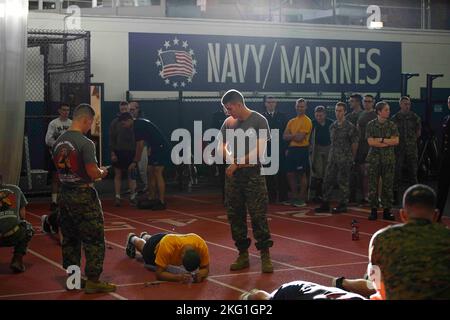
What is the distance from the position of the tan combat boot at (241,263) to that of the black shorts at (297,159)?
6.49 m

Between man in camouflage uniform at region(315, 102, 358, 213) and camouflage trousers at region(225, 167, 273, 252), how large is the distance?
5378 mm

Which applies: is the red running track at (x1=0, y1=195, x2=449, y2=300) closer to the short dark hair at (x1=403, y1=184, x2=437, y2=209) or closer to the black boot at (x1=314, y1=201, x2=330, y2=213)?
the black boot at (x1=314, y1=201, x2=330, y2=213)

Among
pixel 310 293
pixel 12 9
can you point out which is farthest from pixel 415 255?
pixel 12 9

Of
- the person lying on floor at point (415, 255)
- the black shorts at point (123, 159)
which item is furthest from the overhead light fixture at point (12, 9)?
→ the person lying on floor at point (415, 255)

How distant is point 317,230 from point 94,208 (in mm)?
5179

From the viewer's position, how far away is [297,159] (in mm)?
15828

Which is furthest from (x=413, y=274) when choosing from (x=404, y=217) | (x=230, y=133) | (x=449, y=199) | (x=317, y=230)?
(x=449, y=199)

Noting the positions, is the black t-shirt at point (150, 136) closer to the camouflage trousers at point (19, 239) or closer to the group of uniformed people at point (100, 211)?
the group of uniformed people at point (100, 211)

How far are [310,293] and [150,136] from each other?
9.44m

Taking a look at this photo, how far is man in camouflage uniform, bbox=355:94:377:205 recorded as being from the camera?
15305mm

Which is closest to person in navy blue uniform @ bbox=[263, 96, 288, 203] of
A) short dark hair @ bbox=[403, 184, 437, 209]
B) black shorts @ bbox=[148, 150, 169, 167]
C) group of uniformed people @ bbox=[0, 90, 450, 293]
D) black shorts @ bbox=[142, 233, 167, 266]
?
black shorts @ bbox=[148, 150, 169, 167]

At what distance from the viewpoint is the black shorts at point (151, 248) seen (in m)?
9.02

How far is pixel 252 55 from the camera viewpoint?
67.5 feet
